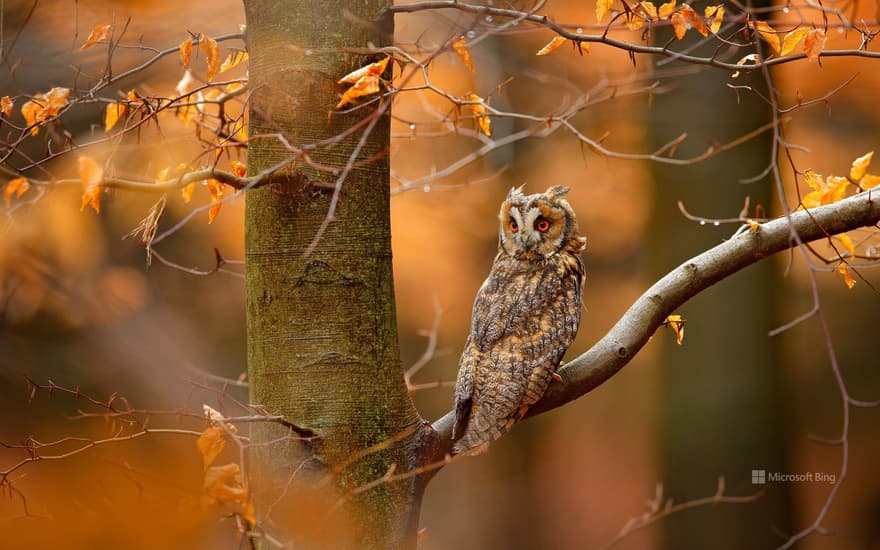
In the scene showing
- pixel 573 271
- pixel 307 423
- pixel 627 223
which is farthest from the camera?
pixel 627 223

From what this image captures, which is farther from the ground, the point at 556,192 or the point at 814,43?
the point at 814,43

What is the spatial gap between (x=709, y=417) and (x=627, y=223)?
2.87 meters

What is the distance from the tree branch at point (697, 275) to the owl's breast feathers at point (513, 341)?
1.11 ft

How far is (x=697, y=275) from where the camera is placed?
1.91 meters

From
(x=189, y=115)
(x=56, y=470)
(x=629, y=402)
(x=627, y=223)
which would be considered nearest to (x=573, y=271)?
(x=189, y=115)

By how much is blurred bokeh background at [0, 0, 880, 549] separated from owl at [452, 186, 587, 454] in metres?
0.25

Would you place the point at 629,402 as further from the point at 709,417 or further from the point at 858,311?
the point at 709,417

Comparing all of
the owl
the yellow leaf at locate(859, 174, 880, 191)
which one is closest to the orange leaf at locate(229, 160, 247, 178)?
the owl

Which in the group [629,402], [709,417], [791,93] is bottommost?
[629,402]

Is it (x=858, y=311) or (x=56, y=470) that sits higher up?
(x=858, y=311)

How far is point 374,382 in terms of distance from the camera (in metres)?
1.79

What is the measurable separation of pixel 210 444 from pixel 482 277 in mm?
5214

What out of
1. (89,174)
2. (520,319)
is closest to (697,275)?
(520,319)

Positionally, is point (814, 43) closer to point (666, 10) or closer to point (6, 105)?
point (666, 10)
